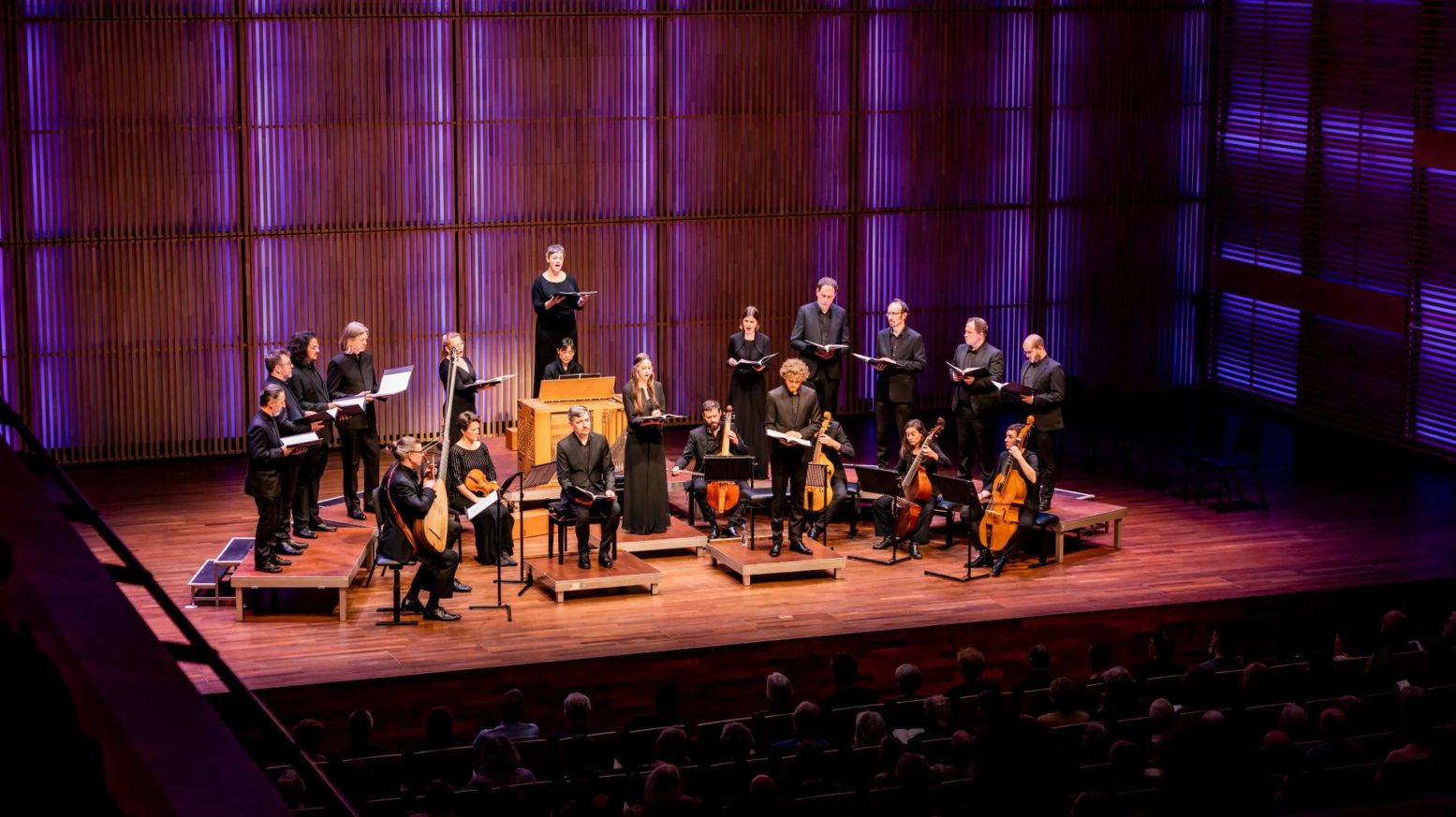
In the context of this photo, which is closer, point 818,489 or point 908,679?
point 908,679

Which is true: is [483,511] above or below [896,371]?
below

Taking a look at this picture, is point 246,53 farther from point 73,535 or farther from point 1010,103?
point 73,535

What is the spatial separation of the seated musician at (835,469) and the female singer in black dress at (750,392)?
2.54 feet

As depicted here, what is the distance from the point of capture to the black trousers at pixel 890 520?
11.7 metres

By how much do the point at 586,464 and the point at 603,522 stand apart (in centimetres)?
40

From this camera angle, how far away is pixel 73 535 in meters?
4.04

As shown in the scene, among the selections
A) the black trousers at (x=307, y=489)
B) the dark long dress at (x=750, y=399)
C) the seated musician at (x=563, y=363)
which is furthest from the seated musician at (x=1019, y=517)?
the black trousers at (x=307, y=489)

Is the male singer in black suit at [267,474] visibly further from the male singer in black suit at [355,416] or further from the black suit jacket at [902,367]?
the black suit jacket at [902,367]

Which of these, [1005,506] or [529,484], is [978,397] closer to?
[1005,506]

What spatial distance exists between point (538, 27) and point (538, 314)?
107 inches

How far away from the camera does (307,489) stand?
439 inches

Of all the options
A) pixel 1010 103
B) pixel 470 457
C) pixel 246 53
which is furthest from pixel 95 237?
pixel 1010 103

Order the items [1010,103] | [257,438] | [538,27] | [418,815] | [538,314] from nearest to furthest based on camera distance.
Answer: [418,815] < [257,438] < [538,314] < [538,27] < [1010,103]

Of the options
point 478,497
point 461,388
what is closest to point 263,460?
point 478,497
